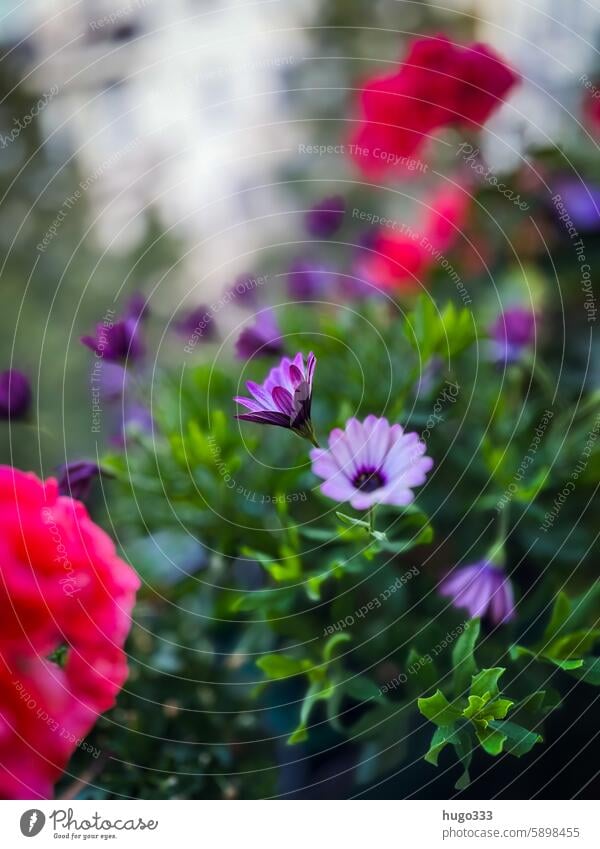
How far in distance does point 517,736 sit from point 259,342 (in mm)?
210

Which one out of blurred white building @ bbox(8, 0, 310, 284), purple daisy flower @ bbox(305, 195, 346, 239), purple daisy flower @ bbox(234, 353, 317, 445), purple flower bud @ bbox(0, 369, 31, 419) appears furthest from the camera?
blurred white building @ bbox(8, 0, 310, 284)

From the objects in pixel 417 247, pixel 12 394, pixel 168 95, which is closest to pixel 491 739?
pixel 12 394

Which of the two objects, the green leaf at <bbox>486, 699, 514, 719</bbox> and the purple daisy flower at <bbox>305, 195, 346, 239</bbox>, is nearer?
the green leaf at <bbox>486, 699, 514, 719</bbox>

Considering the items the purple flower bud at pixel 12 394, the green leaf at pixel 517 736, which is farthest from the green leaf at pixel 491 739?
the purple flower bud at pixel 12 394

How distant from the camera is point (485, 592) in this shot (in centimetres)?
34

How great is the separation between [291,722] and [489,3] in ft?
1.93

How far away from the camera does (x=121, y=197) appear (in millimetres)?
716

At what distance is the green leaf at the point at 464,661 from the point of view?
30cm

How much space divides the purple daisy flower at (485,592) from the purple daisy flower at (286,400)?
116 millimetres

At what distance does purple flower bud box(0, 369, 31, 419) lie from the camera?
14.8 inches

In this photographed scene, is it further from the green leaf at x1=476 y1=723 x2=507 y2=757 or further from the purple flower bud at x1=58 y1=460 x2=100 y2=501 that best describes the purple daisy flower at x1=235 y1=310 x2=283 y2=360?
the green leaf at x1=476 y1=723 x2=507 y2=757

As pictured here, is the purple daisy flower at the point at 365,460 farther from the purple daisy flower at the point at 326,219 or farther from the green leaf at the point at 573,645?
the purple daisy flower at the point at 326,219

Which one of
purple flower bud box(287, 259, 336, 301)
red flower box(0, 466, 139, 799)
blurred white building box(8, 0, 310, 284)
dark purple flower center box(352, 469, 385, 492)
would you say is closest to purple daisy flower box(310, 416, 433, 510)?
dark purple flower center box(352, 469, 385, 492)

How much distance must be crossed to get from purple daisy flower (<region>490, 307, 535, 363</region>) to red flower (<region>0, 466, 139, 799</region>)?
21 cm
